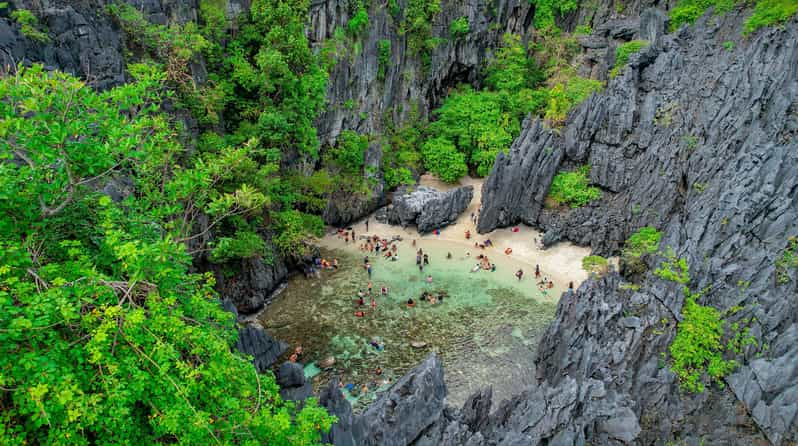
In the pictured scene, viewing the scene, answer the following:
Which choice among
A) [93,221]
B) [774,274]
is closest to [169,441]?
[93,221]

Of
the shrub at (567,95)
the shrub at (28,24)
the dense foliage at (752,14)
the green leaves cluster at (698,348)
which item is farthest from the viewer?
the shrub at (567,95)

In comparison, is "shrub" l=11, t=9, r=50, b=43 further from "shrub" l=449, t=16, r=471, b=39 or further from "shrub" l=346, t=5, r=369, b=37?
"shrub" l=449, t=16, r=471, b=39

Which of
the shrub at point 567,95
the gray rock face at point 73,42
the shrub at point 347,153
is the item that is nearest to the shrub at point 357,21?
the shrub at point 347,153

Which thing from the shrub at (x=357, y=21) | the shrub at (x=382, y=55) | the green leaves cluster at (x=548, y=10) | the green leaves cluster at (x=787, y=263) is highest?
the green leaves cluster at (x=548, y=10)

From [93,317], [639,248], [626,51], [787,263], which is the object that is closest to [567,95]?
[626,51]

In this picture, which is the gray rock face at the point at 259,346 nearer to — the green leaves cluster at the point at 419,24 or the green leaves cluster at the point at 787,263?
the green leaves cluster at the point at 787,263

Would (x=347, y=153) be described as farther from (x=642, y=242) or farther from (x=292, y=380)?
(x=642, y=242)

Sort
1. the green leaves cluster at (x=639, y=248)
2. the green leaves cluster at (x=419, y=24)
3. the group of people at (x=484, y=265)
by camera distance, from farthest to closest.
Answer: the green leaves cluster at (x=419, y=24) → the group of people at (x=484, y=265) → the green leaves cluster at (x=639, y=248)
